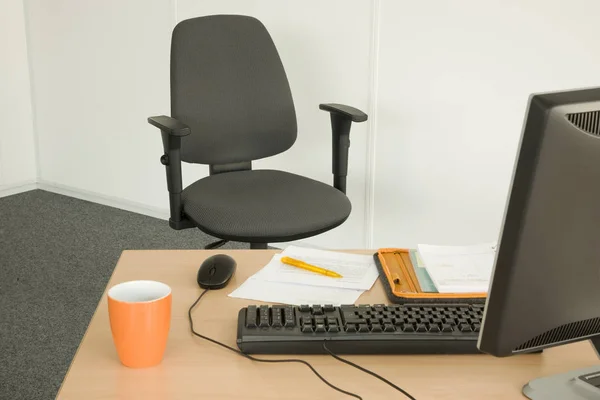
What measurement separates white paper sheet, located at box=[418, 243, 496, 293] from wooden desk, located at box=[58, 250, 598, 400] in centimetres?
20

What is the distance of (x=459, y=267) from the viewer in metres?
1.35

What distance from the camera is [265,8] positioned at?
3070mm

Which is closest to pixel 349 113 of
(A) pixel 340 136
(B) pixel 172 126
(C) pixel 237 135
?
(A) pixel 340 136

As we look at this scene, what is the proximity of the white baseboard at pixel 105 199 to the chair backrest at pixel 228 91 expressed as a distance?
1.29 m

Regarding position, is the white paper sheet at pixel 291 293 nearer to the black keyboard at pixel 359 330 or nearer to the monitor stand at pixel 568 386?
the black keyboard at pixel 359 330

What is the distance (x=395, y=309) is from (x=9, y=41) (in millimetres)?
3338

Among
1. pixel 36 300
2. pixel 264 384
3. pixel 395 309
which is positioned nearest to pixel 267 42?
pixel 36 300

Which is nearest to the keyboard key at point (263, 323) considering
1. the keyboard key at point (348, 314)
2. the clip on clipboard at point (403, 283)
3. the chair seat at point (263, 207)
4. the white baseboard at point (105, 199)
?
the keyboard key at point (348, 314)

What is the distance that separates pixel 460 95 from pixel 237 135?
855 mm

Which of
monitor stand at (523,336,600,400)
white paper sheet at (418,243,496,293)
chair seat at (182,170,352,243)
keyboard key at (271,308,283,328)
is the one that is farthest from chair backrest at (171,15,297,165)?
monitor stand at (523,336,600,400)

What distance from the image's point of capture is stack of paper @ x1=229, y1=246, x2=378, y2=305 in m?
1.28

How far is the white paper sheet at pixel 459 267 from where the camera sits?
4.19 ft

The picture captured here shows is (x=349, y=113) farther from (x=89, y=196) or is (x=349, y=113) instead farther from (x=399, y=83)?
(x=89, y=196)

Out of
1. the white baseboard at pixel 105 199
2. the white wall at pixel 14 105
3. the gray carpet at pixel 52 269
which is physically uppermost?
the white wall at pixel 14 105
